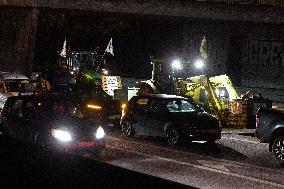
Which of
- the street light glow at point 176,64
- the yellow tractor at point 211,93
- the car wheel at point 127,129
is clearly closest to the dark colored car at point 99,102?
the car wheel at point 127,129

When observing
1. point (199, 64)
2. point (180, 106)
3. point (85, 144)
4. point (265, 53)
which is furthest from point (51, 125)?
point (265, 53)

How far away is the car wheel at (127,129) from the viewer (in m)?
18.0

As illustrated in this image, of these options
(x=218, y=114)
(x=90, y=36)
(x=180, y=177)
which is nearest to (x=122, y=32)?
(x=90, y=36)

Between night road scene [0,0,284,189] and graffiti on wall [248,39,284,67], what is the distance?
0.22 ft

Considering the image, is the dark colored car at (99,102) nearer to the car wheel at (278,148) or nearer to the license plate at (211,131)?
the license plate at (211,131)

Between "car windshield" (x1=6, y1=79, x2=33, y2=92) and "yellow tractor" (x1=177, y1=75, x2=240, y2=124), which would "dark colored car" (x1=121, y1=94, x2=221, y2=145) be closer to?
"yellow tractor" (x1=177, y1=75, x2=240, y2=124)

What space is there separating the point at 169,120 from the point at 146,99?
88.9 inches

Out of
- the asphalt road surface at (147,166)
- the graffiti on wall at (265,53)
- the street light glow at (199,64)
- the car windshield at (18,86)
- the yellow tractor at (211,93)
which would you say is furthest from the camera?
the graffiti on wall at (265,53)

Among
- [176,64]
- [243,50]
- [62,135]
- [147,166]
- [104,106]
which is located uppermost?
[243,50]

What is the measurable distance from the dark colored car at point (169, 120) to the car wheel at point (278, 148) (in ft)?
8.94

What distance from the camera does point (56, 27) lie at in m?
47.9

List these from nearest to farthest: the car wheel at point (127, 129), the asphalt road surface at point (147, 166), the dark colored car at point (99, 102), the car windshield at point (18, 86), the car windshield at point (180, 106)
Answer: the asphalt road surface at point (147, 166)
the car windshield at point (180, 106)
the car wheel at point (127, 129)
the dark colored car at point (99, 102)
the car windshield at point (18, 86)

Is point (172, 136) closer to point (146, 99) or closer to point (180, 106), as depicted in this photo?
point (180, 106)

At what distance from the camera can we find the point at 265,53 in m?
35.1
